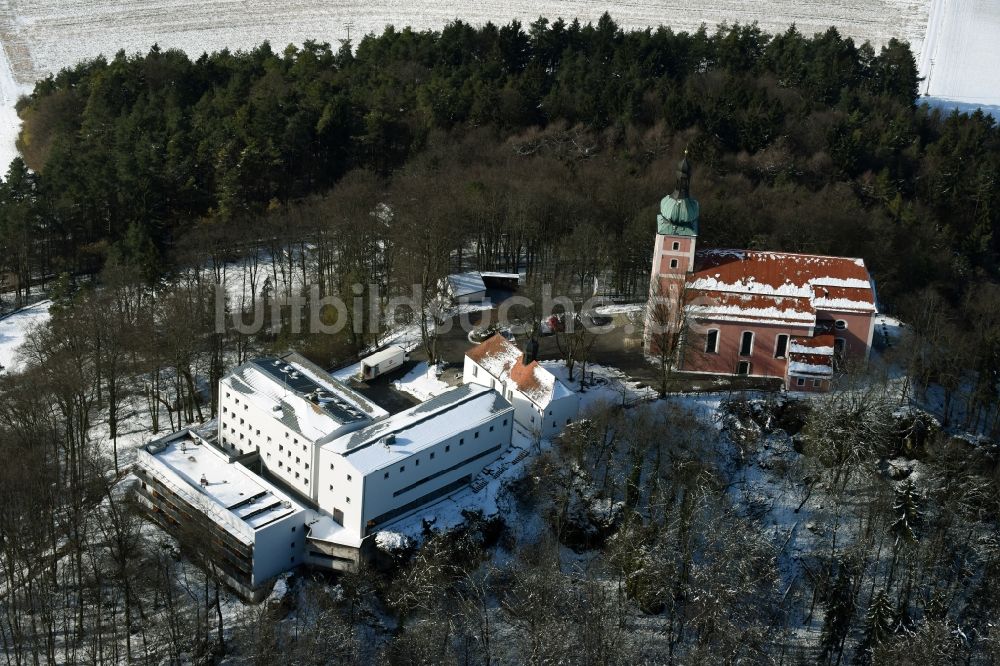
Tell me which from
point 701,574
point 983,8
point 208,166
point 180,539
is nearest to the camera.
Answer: point 701,574

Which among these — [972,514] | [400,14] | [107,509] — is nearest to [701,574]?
[972,514]

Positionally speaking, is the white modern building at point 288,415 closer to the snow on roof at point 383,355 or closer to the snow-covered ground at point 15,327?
the snow on roof at point 383,355

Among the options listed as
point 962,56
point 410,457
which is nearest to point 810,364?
point 410,457

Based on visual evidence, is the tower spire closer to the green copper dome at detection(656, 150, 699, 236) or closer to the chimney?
the green copper dome at detection(656, 150, 699, 236)

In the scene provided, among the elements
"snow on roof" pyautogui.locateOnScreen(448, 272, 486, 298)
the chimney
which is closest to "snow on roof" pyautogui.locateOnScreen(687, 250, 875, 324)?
the chimney

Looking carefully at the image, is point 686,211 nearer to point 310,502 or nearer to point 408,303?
point 408,303

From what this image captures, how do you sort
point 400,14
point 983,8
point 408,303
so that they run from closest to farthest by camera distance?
1. point 408,303
2. point 400,14
3. point 983,8

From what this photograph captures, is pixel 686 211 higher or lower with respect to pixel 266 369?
higher
